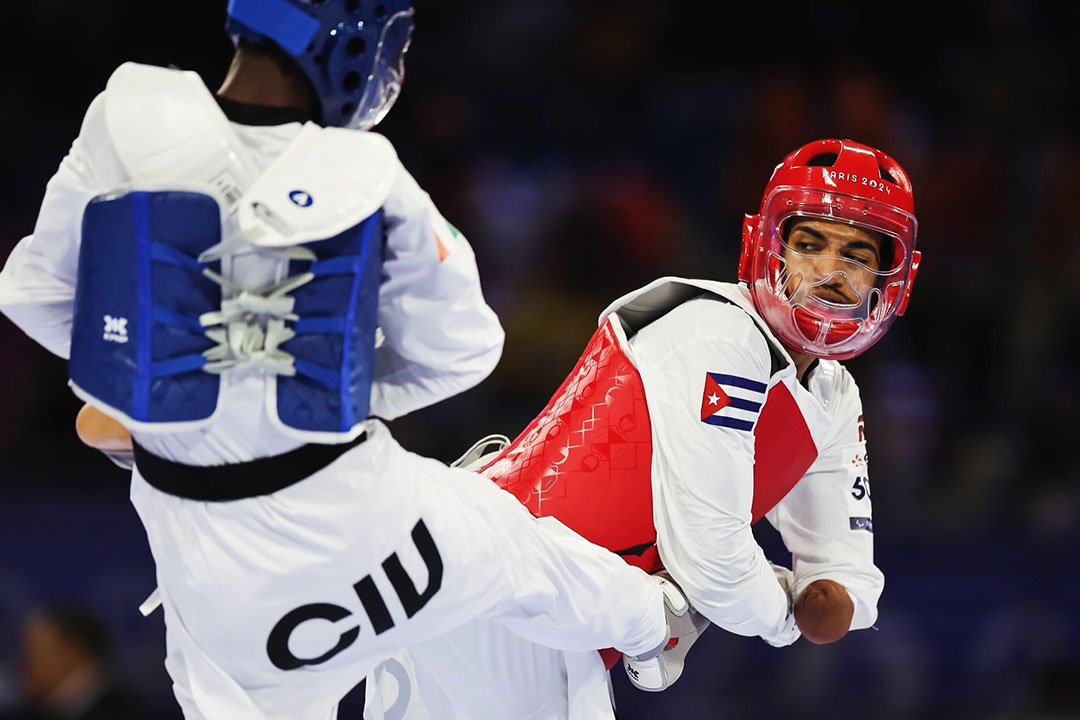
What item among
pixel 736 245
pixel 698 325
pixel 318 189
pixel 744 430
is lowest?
pixel 736 245

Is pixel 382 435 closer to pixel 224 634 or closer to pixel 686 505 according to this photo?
pixel 224 634

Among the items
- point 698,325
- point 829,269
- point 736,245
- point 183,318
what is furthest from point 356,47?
point 736,245

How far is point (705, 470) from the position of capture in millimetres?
3922

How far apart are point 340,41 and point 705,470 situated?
5.46 ft

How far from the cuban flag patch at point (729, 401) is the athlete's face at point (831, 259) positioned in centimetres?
41

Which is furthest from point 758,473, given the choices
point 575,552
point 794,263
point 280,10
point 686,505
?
point 280,10

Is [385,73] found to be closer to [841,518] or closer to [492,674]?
[492,674]

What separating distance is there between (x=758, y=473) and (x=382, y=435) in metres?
1.56

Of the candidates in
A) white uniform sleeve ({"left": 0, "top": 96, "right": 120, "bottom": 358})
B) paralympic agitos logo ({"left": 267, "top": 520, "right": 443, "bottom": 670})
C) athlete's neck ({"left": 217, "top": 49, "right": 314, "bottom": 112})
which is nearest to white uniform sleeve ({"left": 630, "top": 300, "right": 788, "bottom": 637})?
paralympic agitos logo ({"left": 267, "top": 520, "right": 443, "bottom": 670})

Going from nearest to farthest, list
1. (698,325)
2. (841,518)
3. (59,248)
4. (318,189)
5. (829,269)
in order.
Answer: (318,189)
(59,248)
(698,325)
(829,269)
(841,518)

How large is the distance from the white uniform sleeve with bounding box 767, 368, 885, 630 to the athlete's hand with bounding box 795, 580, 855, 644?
0.06 metres

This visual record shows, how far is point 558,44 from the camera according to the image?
9602 mm

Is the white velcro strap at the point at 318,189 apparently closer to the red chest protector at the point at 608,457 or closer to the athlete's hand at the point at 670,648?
the red chest protector at the point at 608,457

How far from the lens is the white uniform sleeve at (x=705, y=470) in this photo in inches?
155
